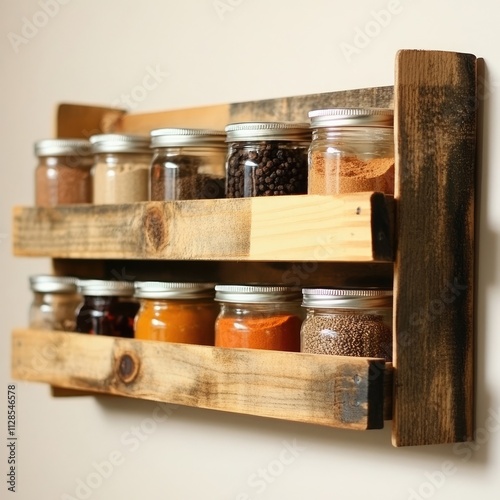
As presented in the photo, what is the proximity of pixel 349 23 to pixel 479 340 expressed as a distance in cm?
41

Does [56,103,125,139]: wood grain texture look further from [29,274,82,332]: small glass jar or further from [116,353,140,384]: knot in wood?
[116,353,140,384]: knot in wood

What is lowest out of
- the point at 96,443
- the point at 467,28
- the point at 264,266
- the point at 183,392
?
the point at 96,443

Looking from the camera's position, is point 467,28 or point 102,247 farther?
point 102,247

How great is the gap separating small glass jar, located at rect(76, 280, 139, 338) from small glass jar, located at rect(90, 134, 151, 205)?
0.37 ft

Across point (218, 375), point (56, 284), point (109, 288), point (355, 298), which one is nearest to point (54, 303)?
point (56, 284)

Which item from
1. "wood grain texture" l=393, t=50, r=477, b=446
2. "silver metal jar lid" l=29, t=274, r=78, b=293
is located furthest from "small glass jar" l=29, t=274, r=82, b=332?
"wood grain texture" l=393, t=50, r=477, b=446

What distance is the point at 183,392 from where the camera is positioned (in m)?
1.20

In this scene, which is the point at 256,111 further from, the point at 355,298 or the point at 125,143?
the point at 355,298

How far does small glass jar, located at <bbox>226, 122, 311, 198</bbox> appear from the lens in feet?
3.78

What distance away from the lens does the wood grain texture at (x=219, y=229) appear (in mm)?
1007

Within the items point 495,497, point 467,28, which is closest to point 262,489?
point 495,497

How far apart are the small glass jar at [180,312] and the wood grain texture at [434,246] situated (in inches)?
12.5

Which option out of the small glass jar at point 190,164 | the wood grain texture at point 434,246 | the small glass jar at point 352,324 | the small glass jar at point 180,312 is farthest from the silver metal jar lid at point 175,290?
the wood grain texture at point 434,246

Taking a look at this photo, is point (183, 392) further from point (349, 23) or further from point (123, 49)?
point (123, 49)
